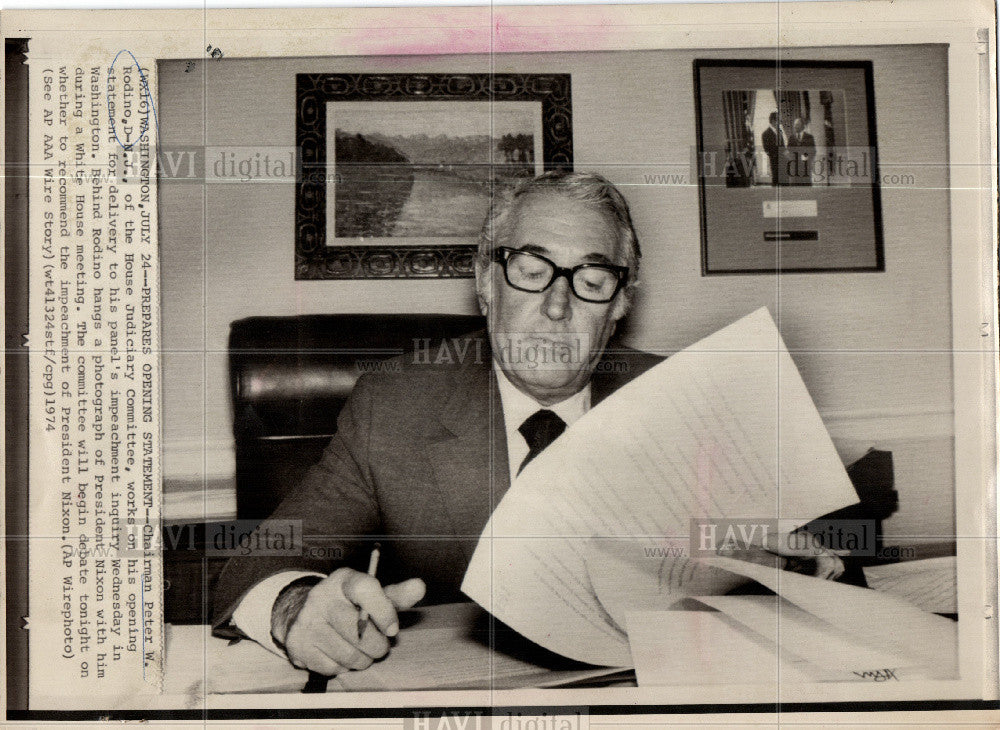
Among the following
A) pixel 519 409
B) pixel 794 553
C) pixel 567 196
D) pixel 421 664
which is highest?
pixel 567 196

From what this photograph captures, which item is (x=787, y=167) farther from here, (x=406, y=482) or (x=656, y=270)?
(x=406, y=482)

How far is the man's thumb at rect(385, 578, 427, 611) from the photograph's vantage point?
1514 mm

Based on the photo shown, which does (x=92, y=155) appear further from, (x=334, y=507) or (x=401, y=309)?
(x=334, y=507)

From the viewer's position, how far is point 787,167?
5.11 ft

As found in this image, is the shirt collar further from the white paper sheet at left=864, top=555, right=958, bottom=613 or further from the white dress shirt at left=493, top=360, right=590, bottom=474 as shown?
the white paper sheet at left=864, top=555, right=958, bottom=613

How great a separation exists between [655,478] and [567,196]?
0.65 metres

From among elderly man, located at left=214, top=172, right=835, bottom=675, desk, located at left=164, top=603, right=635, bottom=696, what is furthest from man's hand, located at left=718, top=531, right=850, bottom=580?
elderly man, located at left=214, top=172, right=835, bottom=675

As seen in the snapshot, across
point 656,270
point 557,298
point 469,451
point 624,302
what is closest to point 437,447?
point 469,451

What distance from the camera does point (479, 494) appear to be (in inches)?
60.1

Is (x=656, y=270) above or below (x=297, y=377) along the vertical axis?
above

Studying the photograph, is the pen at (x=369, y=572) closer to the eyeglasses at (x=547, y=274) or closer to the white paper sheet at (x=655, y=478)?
the white paper sheet at (x=655, y=478)

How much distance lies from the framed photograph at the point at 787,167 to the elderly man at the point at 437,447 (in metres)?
0.24

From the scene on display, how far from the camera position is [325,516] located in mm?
1520

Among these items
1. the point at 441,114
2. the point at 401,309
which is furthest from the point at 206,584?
the point at 441,114
